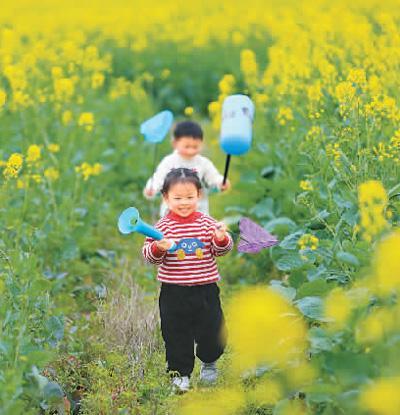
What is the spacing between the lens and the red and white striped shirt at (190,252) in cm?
437

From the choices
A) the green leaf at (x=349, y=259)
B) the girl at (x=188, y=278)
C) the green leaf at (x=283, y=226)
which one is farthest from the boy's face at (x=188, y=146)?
the green leaf at (x=349, y=259)

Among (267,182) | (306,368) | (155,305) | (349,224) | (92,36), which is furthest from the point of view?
(92,36)

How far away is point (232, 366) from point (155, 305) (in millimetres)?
731

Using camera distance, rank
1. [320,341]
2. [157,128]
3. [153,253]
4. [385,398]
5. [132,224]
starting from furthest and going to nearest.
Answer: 1. [157,128]
2. [153,253]
3. [132,224]
4. [320,341]
5. [385,398]

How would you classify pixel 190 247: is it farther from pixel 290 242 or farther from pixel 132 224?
pixel 290 242

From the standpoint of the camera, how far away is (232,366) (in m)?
4.45

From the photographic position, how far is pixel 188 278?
4.38 meters

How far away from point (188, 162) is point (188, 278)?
1497 mm

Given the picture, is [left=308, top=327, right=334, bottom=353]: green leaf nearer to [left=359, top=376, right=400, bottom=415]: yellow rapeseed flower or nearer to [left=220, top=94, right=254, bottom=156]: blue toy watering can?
[left=359, top=376, right=400, bottom=415]: yellow rapeseed flower

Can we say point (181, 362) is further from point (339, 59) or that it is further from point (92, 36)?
point (92, 36)

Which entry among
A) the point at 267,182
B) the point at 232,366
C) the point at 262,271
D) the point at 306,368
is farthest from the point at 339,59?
the point at 306,368

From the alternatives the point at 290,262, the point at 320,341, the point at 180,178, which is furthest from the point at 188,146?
the point at 320,341

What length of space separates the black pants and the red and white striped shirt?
5 cm

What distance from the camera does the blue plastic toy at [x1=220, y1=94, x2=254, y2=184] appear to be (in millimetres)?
5352
